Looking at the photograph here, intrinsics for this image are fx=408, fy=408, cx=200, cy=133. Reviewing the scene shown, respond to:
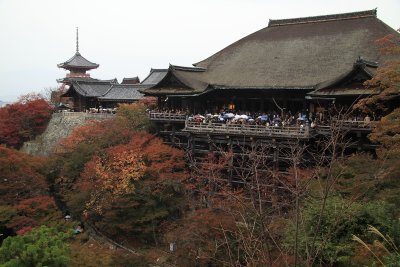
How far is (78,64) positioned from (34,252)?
1667 inches

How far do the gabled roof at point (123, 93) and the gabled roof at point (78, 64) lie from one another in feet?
50.8

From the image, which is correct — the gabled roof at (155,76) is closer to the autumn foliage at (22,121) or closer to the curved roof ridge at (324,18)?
the autumn foliage at (22,121)

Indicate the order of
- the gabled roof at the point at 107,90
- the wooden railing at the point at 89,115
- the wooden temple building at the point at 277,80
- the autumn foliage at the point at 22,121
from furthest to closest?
the gabled roof at the point at 107,90, the autumn foliage at the point at 22,121, the wooden railing at the point at 89,115, the wooden temple building at the point at 277,80

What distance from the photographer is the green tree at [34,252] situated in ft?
46.5

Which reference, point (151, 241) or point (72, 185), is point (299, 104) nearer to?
point (151, 241)

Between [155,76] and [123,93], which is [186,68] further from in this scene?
[155,76]

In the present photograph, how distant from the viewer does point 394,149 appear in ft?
46.7

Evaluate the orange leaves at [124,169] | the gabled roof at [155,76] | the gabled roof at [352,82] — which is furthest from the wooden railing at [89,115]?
the gabled roof at [352,82]

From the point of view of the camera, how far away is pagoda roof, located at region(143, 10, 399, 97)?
75.7 ft

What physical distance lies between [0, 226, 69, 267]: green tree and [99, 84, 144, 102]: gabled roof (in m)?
22.6

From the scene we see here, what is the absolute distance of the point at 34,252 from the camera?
1414 centimetres

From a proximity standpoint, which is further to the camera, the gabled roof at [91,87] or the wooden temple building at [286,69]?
the gabled roof at [91,87]

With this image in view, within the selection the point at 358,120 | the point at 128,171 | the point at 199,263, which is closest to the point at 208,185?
the point at 128,171

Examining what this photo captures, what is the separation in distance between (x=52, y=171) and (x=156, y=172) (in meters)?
8.40
